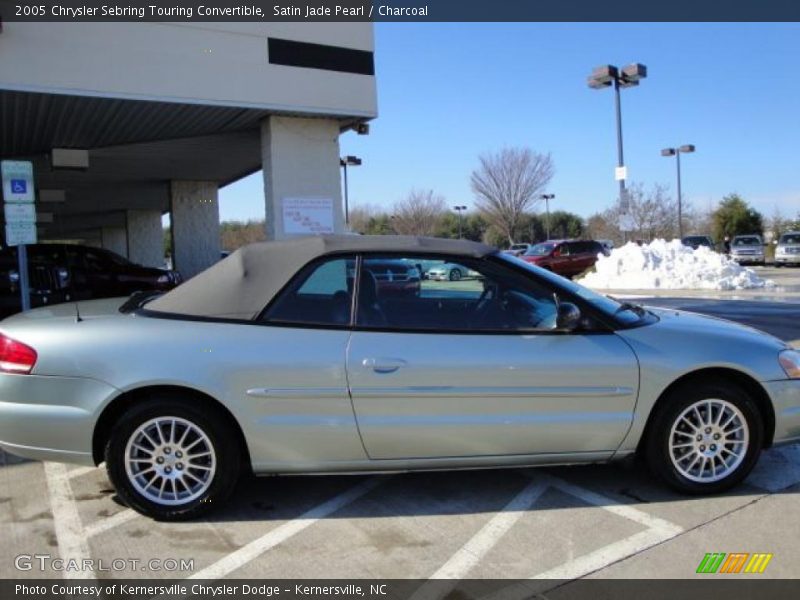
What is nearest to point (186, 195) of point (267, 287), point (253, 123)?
point (253, 123)

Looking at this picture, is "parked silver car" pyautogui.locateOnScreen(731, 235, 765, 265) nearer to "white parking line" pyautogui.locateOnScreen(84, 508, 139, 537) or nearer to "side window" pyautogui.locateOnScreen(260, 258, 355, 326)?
Result: "side window" pyautogui.locateOnScreen(260, 258, 355, 326)

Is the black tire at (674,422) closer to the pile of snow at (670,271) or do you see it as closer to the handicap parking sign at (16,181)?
the handicap parking sign at (16,181)

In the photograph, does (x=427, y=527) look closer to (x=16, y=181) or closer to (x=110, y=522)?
(x=110, y=522)

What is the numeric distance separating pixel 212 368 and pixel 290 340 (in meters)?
0.44

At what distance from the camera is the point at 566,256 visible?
26.3m

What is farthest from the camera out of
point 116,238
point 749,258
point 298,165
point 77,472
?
point 116,238

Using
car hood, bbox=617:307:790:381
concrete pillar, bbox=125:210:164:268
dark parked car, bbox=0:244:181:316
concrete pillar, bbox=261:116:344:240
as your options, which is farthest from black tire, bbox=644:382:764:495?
concrete pillar, bbox=125:210:164:268

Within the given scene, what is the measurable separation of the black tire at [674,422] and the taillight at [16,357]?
3.49 meters

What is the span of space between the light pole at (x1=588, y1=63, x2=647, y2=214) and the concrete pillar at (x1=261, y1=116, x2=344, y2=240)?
13.3 metres

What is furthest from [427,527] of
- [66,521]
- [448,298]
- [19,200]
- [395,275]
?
[19,200]

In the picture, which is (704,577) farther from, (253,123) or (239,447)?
(253,123)

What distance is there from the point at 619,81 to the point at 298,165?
1436 centimetres

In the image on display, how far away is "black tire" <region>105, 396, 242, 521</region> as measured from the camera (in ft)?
11.6

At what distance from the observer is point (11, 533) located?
3.53 m
